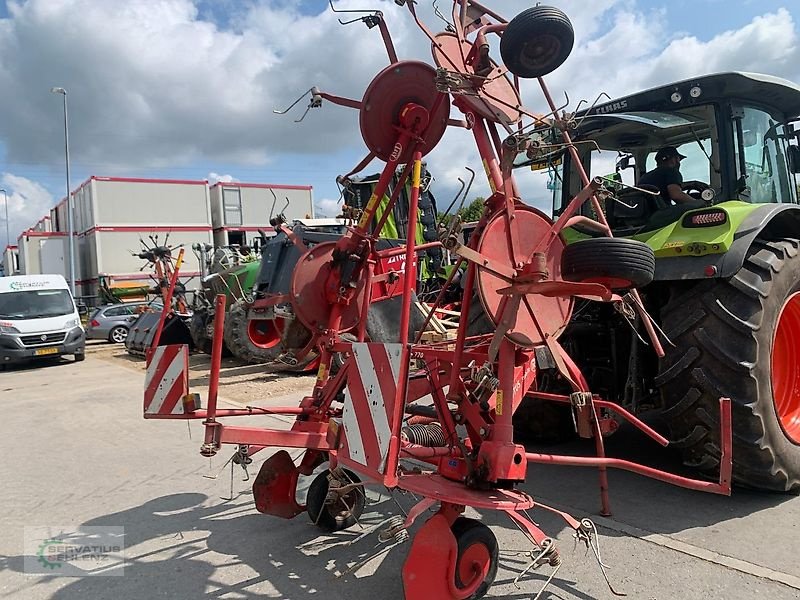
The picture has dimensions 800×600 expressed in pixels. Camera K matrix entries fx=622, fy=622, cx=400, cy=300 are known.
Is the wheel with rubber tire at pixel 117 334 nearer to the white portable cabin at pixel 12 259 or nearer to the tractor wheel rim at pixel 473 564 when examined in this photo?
the white portable cabin at pixel 12 259

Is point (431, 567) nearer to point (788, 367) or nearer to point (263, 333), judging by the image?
point (788, 367)

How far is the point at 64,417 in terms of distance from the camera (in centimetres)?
797

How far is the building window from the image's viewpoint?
30203 mm

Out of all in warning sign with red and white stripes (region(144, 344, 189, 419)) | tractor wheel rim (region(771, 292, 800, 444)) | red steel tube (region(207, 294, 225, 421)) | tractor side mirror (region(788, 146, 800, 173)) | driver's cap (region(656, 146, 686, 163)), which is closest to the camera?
red steel tube (region(207, 294, 225, 421))

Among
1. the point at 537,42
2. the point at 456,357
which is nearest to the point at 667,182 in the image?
the point at 537,42

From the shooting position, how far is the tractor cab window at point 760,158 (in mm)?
4504

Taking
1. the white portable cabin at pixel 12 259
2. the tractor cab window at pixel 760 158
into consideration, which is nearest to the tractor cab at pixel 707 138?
the tractor cab window at pixel 760 158

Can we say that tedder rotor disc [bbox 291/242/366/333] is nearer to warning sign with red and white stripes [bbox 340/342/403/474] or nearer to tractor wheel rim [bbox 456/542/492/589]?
warning sign with red and white stripes [bbox 340/342/403/474]

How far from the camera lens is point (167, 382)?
386cm

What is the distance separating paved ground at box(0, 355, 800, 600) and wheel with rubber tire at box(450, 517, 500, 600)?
0.24 metres

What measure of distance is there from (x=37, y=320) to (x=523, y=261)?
1451cm

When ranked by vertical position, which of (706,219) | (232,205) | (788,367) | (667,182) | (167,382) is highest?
(232,205)

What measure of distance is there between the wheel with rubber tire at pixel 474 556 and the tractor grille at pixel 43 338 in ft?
46.4

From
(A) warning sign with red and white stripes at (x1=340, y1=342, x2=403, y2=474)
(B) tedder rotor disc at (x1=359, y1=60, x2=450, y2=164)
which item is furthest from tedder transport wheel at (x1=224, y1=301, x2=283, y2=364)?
(A) warning sign with red and white stripes at (x1=340, y1=342, x2=403, y2=474)
